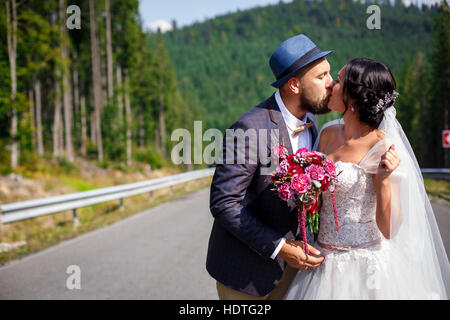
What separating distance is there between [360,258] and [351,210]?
330mm

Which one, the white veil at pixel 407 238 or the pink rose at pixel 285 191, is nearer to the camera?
the pink rose at pixel 285 191

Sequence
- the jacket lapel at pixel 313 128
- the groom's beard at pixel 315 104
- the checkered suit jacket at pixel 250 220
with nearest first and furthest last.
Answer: the checkered suit jacket at pixel 250 220 → the groom's beard at pixel 315 104 → the jacket lapel at pixel 313 128

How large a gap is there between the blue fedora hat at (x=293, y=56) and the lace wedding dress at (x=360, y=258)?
703mm

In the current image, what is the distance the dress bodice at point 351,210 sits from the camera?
257 cm

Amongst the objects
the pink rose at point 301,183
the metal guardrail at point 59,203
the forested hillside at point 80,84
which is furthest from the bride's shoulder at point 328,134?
the forested hillside at point 80,84

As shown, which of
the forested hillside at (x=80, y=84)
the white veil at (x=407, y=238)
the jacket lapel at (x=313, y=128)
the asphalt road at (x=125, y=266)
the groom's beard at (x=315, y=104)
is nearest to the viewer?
the white veil at (x=407, y=238)

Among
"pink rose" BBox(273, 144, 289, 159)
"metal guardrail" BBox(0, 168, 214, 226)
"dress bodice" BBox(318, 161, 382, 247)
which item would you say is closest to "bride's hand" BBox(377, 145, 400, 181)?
"dress bodice" BBox(318, 161, 382, 247)

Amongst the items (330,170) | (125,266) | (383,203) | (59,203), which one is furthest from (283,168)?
(59,203)

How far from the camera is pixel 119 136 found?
99.6ft

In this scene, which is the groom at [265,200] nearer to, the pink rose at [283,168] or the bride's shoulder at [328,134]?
the pink rose at [283,168]

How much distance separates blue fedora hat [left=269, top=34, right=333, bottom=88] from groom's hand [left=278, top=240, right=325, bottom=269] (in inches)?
42.0
